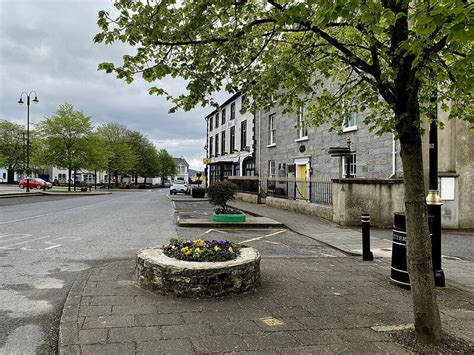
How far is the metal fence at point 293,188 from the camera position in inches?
618

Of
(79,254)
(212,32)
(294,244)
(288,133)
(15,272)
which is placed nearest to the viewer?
(212,32)

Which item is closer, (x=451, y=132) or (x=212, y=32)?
(x=212, y=32)

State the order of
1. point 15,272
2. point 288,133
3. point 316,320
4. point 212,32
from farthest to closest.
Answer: point 288,133 < point 15,272 < point 212,32 < point 316,320

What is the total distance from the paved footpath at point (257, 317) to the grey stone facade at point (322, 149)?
14.4 ft

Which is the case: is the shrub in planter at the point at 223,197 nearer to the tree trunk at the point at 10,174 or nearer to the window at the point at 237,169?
the window at the point at 237,169

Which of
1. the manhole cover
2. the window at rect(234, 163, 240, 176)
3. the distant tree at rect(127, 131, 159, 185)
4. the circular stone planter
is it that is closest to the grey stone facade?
the circular stone planter

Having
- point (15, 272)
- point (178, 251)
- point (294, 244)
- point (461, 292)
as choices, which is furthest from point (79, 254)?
point (461, 292)

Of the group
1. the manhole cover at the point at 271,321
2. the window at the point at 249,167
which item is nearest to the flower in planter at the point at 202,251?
the manhole cover at the point at 271,321

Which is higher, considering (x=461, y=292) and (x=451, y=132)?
(x=451, y=132)

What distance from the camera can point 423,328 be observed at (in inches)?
142

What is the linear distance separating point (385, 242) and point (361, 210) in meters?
3.07

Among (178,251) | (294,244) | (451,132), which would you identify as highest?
(451,132)

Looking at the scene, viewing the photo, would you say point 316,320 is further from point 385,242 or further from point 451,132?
point 451,132

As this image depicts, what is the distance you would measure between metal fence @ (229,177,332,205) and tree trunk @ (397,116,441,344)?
1127cm
